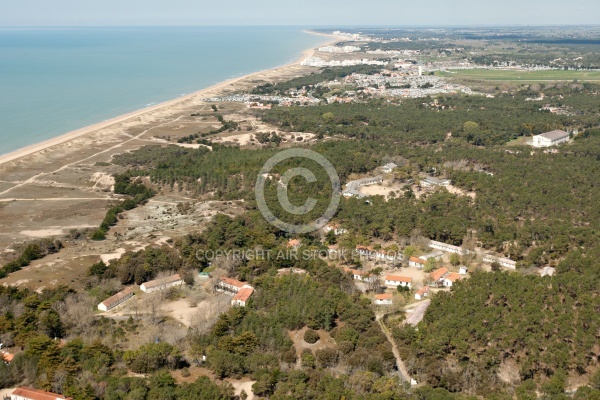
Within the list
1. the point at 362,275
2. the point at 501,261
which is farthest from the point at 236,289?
the point at 501,261

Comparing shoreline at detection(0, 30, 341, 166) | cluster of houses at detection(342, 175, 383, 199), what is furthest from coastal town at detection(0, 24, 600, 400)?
shoreline at detection(0, 30, 341, 166)

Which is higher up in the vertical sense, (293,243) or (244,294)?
(244,294)

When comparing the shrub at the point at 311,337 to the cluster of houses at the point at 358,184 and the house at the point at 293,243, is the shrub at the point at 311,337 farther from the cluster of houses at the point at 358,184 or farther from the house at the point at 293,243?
the cluster of houses at the point at 358,184

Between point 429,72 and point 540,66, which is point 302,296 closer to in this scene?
point 429,72

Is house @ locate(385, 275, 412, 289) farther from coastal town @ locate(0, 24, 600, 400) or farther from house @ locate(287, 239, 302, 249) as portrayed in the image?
house @ locate(287, 239, 302, 249)

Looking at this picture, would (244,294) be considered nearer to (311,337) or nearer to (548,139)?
(311,337)

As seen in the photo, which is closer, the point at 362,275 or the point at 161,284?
the point at 161,284

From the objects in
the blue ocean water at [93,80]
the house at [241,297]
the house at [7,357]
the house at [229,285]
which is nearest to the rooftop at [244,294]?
the house at [241,297]
